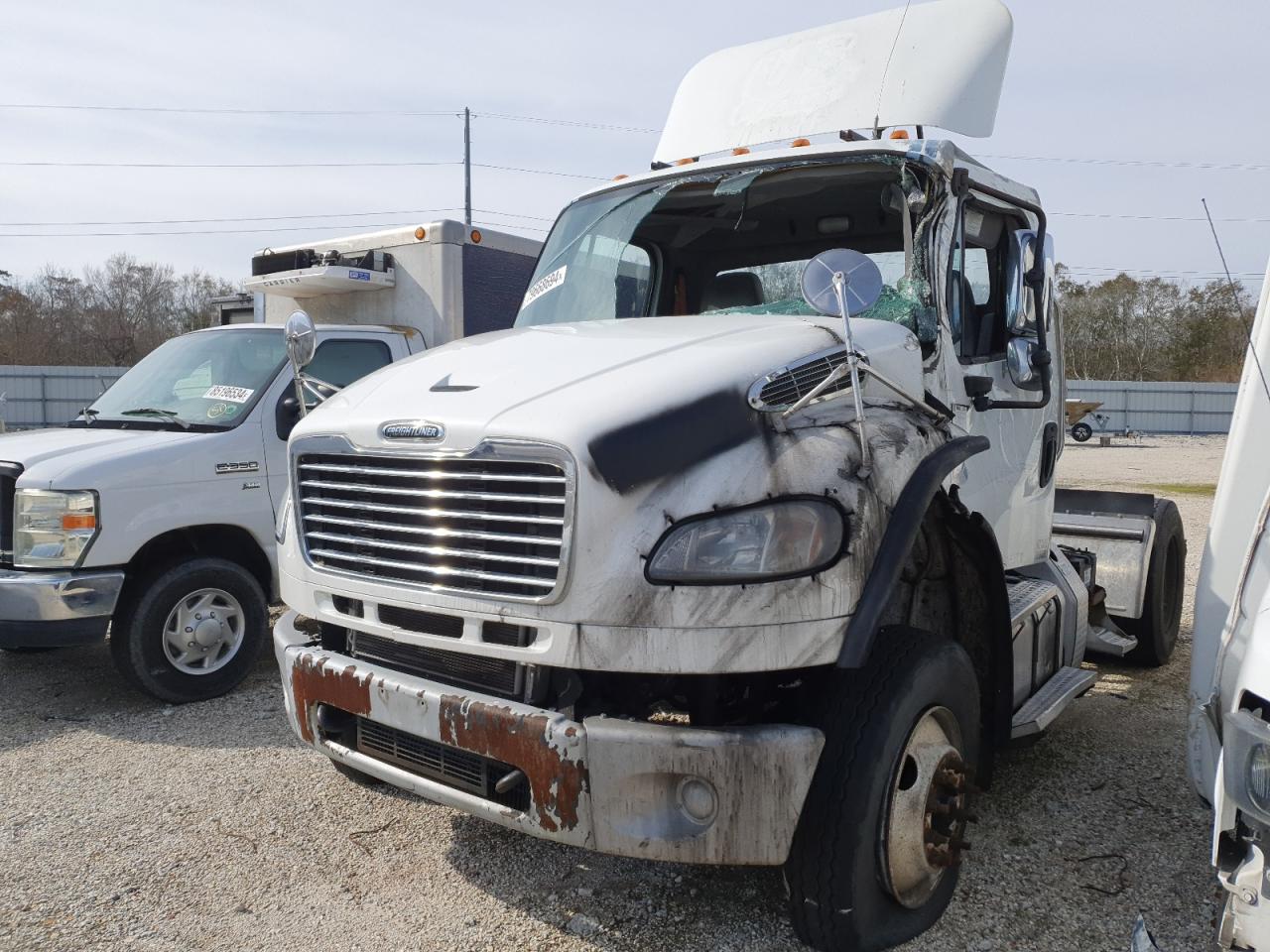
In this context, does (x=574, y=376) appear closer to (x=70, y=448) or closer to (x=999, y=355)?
(x=999, y=355)

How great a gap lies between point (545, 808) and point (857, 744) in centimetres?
86

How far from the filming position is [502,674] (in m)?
2.96

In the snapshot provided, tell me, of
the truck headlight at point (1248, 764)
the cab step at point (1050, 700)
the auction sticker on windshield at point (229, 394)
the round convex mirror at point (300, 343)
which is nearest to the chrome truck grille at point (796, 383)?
the truck headlight at point (1248, 764)

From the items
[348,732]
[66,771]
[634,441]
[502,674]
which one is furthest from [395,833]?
[634,441]

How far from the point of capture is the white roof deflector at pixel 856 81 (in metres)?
4.30

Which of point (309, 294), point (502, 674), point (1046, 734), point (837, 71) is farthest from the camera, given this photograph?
point (309, 294)

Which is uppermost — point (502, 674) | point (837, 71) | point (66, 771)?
point (837, 71)

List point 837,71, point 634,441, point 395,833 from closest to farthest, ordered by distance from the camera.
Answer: point 634,441, point 395,833, point 837,71

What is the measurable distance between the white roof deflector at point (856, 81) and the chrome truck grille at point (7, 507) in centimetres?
369

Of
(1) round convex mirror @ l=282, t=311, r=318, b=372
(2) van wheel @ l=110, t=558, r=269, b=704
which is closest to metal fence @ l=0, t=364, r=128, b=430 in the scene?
(2) van wheel @ l=110, t=558, r=269, b=704

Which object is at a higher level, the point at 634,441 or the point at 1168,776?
the point at 634,441

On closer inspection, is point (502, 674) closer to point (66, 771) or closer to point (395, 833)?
point (395, 833)

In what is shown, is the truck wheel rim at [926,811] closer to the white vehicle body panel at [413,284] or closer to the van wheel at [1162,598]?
the van wheel at [1162,598]

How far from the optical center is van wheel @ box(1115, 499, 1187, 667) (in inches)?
246
